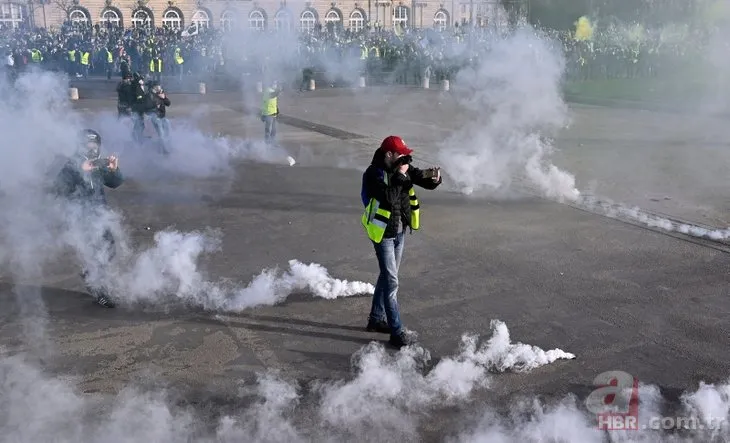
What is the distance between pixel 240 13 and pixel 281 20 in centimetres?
247

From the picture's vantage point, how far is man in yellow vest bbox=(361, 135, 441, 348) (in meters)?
5.31

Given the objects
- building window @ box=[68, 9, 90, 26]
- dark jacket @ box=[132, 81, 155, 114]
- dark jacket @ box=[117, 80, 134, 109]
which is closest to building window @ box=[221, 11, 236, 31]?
dark jacket @ box=[117, 80, 134, 109]

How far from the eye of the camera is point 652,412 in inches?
176

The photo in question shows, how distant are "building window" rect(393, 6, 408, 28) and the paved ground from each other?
76.7ft

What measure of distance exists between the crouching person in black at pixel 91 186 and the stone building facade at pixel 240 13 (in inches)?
573

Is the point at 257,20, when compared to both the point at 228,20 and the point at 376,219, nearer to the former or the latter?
the point at 228,20

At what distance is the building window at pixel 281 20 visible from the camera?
22.6 metres

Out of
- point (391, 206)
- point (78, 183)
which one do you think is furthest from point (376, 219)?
point (78, 183)

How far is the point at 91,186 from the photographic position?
6.50 m

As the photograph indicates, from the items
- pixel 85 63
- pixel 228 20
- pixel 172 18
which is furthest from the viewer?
pixel 172 18

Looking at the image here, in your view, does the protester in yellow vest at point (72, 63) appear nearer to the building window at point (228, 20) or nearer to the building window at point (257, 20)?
the building window at point (228, 20)

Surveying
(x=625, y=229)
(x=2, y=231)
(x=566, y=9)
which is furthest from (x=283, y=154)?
(x=566, y=9)

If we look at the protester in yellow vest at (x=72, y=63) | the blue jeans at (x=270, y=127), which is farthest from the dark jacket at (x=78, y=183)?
the protester in yellow vest at (x=72, y=63)

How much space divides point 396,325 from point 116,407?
216cm
